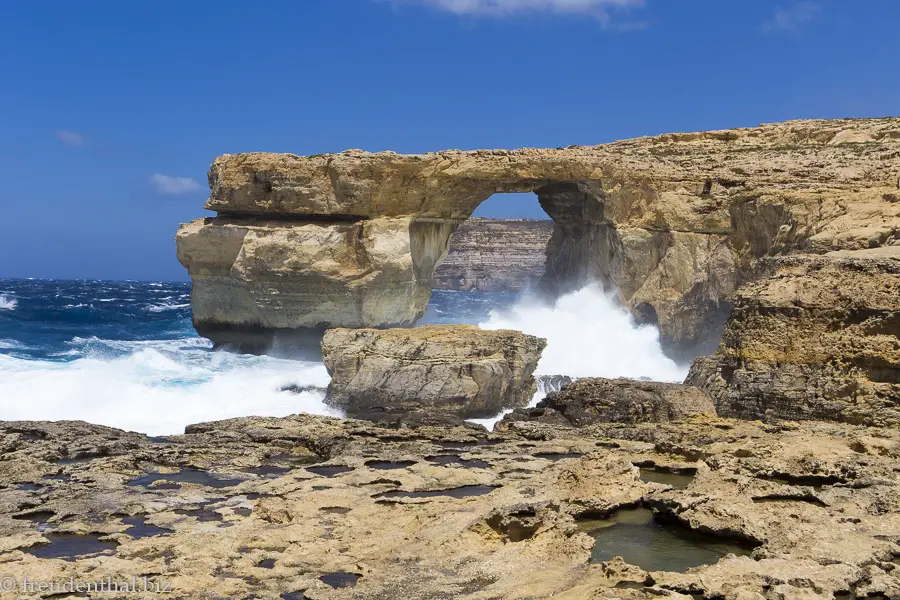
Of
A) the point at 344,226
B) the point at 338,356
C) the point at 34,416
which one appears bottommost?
the point at 34,416

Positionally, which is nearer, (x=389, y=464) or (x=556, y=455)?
(x=389, y=464)

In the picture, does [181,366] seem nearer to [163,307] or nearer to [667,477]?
[667,477]

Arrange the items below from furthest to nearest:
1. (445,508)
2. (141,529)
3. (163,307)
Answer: (163,307) → (445,508) → (141,529)

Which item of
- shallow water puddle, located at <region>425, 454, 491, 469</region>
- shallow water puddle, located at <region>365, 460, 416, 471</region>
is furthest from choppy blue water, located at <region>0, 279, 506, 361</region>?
shallow water puddle, located at <region>425, 454, 491, 469</region>

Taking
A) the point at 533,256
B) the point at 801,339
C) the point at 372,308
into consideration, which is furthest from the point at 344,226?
the point at 533,256

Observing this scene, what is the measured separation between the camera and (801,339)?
13.6 m

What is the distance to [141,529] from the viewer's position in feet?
30.3

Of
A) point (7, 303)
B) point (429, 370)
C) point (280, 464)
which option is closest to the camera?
point (280, 464)

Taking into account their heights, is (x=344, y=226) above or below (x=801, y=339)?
above

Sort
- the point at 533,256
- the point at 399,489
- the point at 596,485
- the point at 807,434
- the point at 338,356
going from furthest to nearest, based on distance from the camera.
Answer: the point at 533,256
the point at 338,356
the point at 807,434
the point at 399,489
the point at 596,485

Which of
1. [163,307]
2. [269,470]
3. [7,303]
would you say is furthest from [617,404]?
[163,307]

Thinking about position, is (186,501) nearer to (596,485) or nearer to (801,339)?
(596,485)

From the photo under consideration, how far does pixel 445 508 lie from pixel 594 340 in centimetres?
1864

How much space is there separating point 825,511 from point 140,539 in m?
6.82
